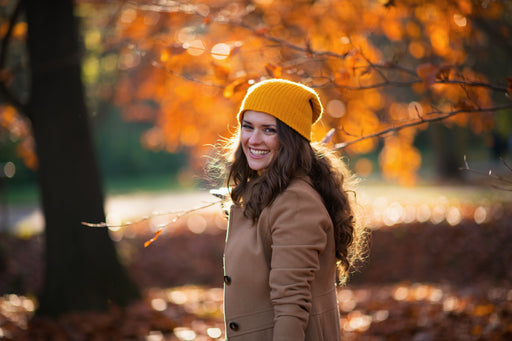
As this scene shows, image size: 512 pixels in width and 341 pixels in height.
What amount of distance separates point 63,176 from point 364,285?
5432 millimetres

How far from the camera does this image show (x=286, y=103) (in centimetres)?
240

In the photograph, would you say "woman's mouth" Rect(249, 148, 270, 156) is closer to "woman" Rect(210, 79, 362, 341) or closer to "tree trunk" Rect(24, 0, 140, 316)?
"woman" Rect(210, 79, 362, 341)

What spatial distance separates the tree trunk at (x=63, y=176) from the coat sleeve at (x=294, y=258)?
3930mm

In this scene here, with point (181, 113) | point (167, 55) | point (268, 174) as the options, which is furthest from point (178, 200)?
point (268, 174)

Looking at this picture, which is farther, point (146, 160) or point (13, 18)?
point (146, 160)

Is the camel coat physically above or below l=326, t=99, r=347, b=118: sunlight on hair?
below

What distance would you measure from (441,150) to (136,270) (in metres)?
16.5

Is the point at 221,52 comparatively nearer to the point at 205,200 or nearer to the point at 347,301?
the point at 347,301

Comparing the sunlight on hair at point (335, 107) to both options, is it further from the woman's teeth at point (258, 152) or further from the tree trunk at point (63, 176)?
the woman's teeth at point (258, 152)

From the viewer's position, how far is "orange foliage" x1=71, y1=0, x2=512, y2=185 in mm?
3572

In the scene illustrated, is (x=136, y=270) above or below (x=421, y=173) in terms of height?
below

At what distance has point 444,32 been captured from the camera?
5738 millimetres

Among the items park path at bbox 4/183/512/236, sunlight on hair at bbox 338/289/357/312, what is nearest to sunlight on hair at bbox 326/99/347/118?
sunlight on hair at bbox 338/289/357/312

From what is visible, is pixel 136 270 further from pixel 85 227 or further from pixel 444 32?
pixel 444 32
